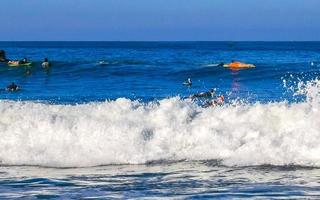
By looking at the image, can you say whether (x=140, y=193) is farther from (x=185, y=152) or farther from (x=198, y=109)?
(x=198, y=109)

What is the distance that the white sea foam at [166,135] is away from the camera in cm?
1209

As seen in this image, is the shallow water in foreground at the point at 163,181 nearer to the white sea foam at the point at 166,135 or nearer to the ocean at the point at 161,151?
the ocean at the point at 161,151

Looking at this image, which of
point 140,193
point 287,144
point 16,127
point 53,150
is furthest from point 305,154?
point 16,127

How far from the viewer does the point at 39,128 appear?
45.0ft

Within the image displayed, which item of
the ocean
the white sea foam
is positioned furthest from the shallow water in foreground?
the white sea foam

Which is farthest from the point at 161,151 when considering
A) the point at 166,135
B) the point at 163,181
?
the point at 163,181

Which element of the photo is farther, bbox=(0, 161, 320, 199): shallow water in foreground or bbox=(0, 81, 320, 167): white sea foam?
bbox=(0, 81, 320, 167): white sea foam

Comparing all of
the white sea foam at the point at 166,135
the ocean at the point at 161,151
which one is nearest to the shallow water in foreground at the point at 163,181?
the ocean at the point at 161,151

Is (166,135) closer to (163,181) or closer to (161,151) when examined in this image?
(161,151)

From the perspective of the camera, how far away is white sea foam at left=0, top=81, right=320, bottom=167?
12086mm

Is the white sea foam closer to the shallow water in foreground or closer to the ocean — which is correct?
the ocean

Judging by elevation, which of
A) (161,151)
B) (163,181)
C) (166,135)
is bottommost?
(163,181)

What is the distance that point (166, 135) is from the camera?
13.0 metres

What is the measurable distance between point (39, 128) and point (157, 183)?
13.0 ft
